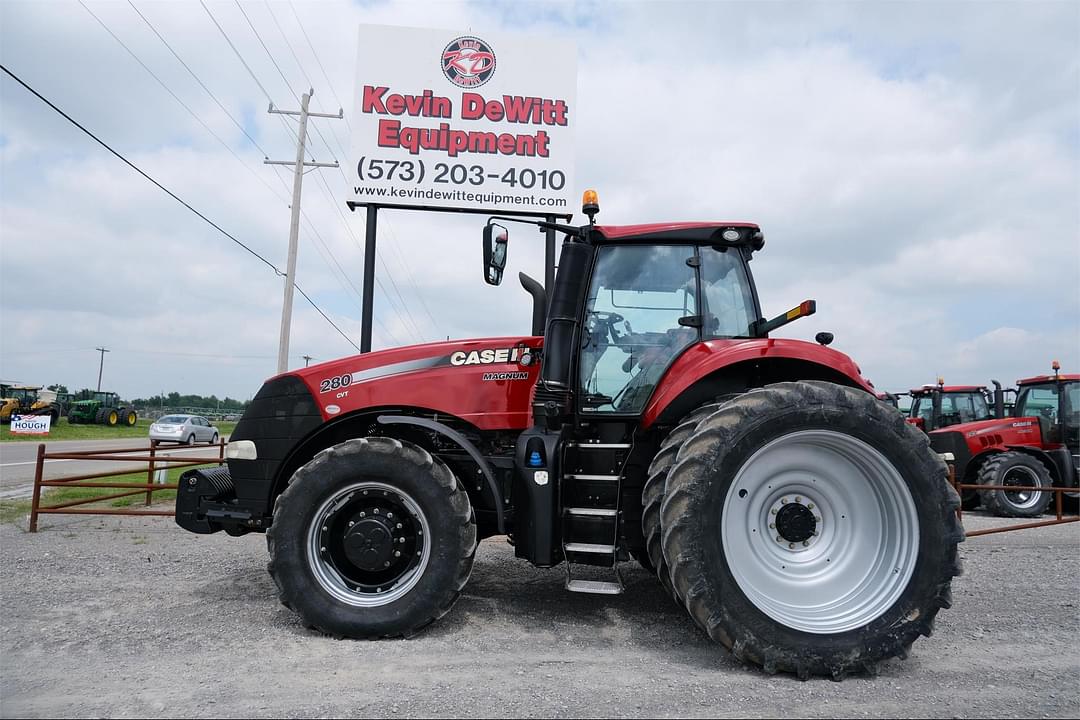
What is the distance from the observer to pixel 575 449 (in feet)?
12.9

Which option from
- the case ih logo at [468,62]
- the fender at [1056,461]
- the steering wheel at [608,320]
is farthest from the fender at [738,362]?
the fender at [1056,461]

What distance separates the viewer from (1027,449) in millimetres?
10344

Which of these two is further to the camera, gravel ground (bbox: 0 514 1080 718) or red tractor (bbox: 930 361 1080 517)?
red tractor (bbox: 930 361 1080 517)

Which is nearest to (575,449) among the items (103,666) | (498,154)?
(103,666)

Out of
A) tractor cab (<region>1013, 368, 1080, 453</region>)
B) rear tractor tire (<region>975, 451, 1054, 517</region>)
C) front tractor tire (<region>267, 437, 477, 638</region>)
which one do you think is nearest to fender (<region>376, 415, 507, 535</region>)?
front tractor tire (<region>267, 437, 477, 638</region>)

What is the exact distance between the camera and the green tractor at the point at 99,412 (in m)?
33.2

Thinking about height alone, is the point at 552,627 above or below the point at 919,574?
below

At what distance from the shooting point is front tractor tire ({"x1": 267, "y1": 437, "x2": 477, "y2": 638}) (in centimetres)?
363

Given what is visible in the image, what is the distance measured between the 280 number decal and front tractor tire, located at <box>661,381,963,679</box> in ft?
7.08

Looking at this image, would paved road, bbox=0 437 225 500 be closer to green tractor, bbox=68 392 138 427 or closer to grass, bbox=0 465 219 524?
grass, bbox=0 465 219 524

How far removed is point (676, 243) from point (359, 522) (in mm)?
2590

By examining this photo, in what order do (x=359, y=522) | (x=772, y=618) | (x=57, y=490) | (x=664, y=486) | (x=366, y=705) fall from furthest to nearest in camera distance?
(x=57, y=490) < (x=359, y=522) < (x=664, y=486) < (x=772, y=618) < (x=366, y=705)

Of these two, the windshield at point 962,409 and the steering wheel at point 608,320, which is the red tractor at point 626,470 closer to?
the steering wheel at point 608,320

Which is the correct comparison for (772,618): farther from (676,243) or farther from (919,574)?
(676,243)
